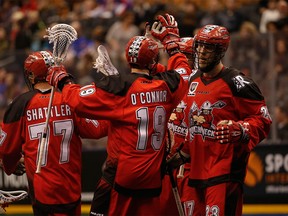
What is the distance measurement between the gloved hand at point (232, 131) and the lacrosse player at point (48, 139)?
1.33 meters

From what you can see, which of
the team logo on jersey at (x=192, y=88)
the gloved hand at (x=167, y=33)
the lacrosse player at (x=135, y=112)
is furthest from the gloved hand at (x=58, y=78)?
the gloved hand at (x=167, y=33)

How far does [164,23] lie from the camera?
9.55 metres

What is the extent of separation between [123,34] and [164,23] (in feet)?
21.9

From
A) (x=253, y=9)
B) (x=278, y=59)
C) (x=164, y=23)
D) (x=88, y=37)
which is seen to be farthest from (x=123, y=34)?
(x=164, y=23)

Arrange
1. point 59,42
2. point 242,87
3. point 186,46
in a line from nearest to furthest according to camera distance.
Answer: point 242,87, point 59,42, point 186,46

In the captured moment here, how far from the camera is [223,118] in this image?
346 inches

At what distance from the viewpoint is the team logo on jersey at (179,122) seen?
981cm

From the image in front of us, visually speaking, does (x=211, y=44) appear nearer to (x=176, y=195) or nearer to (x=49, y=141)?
(x=176, y=195)

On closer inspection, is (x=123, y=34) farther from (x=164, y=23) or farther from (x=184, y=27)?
(x=164, y=23)

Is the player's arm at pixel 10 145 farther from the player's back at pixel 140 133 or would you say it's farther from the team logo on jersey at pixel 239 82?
the team logo on jersey at pixel 239 82

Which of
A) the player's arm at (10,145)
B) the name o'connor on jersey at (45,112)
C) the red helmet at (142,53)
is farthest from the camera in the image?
the player's arm at (10,145)

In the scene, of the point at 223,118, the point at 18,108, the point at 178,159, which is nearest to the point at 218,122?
the point at 223,118

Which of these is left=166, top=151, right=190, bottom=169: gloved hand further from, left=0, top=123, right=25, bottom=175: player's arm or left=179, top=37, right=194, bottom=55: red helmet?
left=0, top=123, right=25, bottom=175: player's arm

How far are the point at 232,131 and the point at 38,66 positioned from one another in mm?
1918
